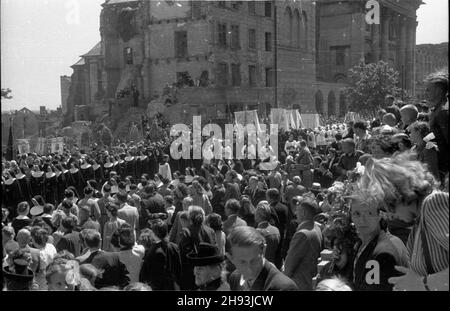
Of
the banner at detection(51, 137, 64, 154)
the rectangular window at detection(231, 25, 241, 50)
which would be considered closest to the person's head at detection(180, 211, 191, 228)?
the rectangular window at detection(231, 25, 241, 50)

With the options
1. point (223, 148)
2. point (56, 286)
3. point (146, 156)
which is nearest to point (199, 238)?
point (56, 286)

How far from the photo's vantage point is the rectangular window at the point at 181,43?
1595 centimetres

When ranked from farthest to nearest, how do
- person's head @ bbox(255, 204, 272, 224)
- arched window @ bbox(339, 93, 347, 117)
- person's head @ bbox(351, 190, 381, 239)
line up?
arched window @ bbox(339, 93, 347, 117) → person's head @ bbox(255, 204, 272, 224) → person's head @ bbox(351, 190, 381, 239)

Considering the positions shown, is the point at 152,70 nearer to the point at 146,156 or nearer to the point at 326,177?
the point at 146,156

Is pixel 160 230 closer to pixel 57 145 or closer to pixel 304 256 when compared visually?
pixel 304 256

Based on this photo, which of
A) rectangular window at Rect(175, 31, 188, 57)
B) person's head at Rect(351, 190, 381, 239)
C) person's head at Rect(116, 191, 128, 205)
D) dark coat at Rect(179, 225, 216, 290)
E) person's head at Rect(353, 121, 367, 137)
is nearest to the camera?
person's head at Rect(351, 190, 381, 239)

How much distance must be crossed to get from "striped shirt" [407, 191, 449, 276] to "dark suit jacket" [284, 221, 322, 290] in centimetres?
165

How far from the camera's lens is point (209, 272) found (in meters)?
4.02

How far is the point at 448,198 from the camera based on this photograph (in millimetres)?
2977

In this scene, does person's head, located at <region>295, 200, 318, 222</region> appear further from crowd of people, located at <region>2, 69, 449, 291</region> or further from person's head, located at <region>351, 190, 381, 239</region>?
person's head, located at <region>351, 190, 381, 239</region>

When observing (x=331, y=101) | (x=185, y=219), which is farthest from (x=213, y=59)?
(x=185, y=219)

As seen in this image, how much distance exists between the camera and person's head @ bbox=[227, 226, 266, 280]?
3.48m

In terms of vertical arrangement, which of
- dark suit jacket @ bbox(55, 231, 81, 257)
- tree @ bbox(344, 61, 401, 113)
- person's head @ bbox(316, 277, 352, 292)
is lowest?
dark suit jacket @ bbox(55, 231, 81, 257)
